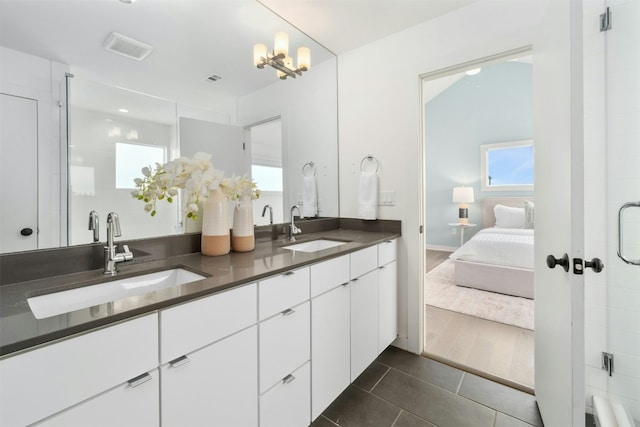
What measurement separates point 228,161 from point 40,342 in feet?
3.92

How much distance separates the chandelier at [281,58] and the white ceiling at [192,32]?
0.04 m

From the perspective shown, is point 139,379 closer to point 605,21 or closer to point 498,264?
point 605,21

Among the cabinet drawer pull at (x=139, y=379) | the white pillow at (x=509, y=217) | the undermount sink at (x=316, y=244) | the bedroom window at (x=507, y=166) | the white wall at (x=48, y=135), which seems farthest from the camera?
the bedroom window at (x=507, y=166)

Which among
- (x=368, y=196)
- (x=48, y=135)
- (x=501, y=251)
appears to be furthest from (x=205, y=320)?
(x=501, y=251)

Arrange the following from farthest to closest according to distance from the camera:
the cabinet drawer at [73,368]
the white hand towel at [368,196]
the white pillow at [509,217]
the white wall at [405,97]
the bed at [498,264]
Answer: the white pillow at [509,217]
the bed at [498,264]
the white hand towel at [368,196]
the white wall at [405,97]
the cabinet drawer at [73,368]

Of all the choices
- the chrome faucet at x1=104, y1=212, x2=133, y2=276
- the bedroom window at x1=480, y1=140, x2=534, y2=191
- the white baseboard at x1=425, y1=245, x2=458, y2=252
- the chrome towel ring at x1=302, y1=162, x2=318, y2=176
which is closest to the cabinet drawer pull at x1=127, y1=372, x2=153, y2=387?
Result: the chrome faucet at x1=104, y1=212, x2=133, y2=276

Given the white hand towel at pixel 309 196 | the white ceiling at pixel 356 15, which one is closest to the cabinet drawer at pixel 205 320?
the white hand towel at pixel 309 196

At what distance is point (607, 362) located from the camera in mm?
1327

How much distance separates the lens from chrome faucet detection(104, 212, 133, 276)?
1011 mm

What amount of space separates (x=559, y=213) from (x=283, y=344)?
121 centimetres

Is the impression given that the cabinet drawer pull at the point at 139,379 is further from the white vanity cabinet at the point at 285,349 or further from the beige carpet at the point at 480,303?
the beige carpet at the point at 480,303

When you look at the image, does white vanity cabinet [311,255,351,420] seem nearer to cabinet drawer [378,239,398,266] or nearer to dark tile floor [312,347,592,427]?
dark tile floor [312,347,592,427]

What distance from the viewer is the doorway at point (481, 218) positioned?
2.06 meters

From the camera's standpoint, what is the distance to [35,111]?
3.15 feet
